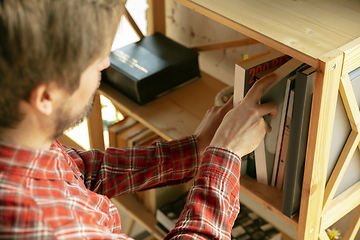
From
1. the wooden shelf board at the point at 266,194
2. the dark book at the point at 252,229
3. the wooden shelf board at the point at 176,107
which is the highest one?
the wooden shelf board at the point at 176,107

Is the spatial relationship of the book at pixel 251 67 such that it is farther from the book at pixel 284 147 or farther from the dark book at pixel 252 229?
the dark book at pixel 252 229

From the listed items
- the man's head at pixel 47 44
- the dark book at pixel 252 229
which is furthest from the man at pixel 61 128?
the dark book at pixel 252 229

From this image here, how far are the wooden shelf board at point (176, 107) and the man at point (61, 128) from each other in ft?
1.16

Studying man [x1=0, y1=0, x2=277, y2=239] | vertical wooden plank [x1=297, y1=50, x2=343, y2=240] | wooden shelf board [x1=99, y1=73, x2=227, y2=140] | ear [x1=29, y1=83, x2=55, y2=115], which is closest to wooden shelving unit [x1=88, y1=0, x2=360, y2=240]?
vertical wooden plank [x1=297, y1=50, x2=343, y2=240]

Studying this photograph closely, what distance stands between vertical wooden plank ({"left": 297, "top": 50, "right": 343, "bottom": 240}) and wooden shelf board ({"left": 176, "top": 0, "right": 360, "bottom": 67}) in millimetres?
27

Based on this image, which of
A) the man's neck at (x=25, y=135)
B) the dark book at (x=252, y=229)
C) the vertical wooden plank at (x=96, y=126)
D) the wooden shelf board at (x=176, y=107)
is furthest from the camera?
the vertical wooden plank at (x=96, y=126)

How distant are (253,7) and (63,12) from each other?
43 centimetres

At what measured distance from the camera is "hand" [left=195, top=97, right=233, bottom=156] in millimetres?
934

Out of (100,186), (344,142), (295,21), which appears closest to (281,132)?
(344,142)

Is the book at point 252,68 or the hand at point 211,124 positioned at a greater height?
the book at point 252,68

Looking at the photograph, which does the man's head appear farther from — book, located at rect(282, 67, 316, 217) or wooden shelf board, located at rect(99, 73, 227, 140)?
wooden shelf board, located at rect(99, 73, 227, 140)

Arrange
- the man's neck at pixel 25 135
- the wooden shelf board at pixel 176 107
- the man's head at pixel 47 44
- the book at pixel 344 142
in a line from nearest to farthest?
the man's head at pixel 47 44 → the man's neck at pixel 25 135 → the book at pixel 344 142 → the wooden shelf board at pixel 176 107

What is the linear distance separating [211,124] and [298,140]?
238 mm

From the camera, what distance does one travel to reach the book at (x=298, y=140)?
0.70m
